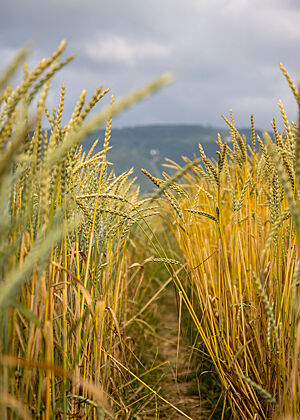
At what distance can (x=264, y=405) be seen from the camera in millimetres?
1444

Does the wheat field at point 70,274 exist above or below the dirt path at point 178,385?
above

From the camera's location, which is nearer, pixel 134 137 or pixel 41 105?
pixel 41 105

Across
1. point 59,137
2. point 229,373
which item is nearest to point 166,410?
point 229,373

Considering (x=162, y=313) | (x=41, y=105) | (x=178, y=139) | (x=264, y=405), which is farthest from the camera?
(x=178, y=139)

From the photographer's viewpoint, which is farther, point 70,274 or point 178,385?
point 178,385

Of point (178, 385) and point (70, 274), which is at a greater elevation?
point (70, 274)

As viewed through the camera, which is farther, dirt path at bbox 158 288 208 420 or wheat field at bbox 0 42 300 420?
dirt path at bbox 158 288 208 420

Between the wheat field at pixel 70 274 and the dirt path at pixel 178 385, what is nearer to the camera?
the wheat field at pixel 70 274

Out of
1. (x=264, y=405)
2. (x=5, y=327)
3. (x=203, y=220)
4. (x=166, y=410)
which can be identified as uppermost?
(x=203, y=220)

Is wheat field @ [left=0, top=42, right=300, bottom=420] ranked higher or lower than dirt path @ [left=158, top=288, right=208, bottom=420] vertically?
higher

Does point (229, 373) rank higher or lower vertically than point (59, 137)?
lower

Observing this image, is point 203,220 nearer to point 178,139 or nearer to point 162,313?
point 162,313

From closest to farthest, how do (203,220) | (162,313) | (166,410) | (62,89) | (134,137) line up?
(62,89)
(166,410)
(203,220)
(162,313)
(134,137)

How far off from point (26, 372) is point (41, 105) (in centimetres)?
56
